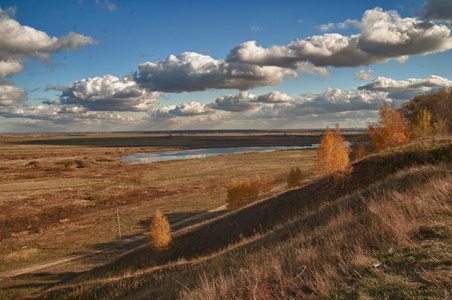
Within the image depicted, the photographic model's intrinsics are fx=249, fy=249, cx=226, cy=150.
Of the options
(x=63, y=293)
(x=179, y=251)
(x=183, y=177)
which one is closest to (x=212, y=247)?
(x=179, y=251)

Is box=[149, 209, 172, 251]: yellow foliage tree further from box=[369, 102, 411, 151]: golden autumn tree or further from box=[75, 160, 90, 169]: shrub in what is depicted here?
box=[75, 160, 90, 169]: shrub

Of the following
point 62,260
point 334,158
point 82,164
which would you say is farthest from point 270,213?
point 82,164

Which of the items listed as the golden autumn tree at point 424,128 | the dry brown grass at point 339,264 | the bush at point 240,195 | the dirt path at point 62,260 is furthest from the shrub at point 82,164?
the dry brown grass at point 339,264

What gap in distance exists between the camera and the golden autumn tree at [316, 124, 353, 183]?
24766mm

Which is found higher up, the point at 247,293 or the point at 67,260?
the point at 247,293

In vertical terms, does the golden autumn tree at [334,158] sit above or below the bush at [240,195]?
above

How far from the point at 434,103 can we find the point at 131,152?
471 ft

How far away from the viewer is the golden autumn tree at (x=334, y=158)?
81.3 feet

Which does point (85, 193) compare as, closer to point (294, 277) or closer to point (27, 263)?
point (27, 263)

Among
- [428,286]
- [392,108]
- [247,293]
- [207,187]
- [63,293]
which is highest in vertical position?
[392,108]

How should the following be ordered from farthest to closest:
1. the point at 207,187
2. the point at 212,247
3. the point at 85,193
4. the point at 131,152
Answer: the point at 131,152
the point at 207,187
the point at 85,193
the point at 212,247

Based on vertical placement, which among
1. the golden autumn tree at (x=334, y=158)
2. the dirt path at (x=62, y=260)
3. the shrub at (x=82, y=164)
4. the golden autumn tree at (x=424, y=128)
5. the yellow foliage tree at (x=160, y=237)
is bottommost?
the dirt path at (x=62, y=260)

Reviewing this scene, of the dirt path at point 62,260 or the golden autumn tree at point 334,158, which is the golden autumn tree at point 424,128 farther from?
the dirt path at point 62,260

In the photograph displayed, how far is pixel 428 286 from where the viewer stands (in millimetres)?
3797
